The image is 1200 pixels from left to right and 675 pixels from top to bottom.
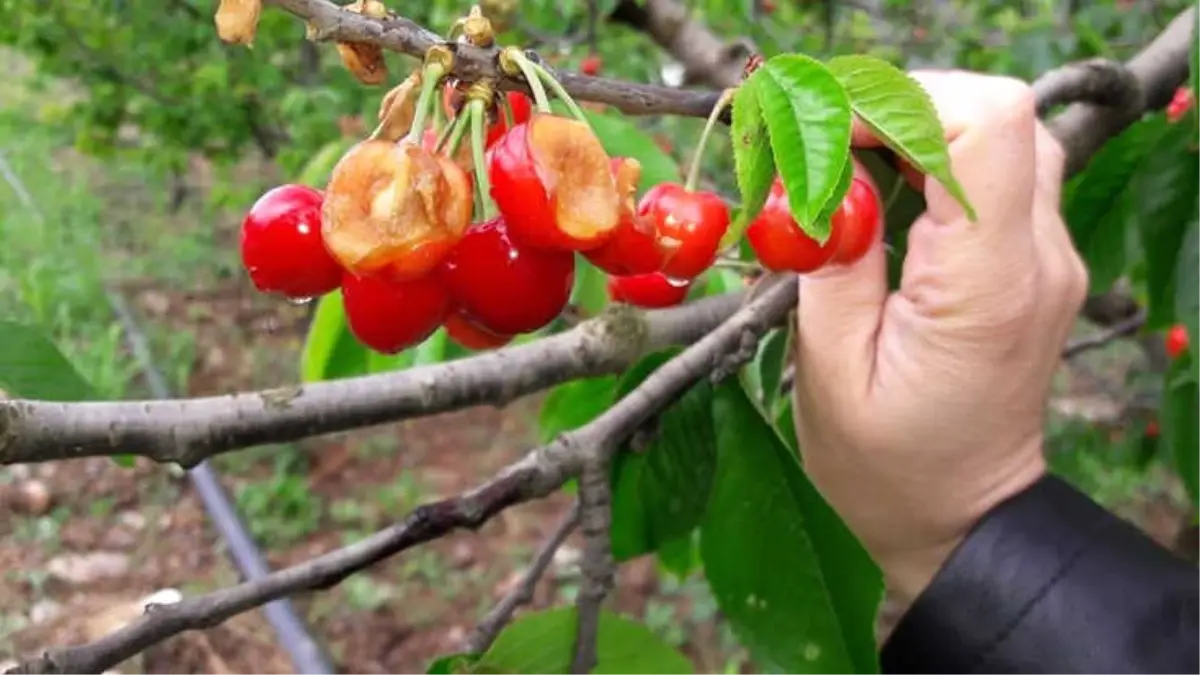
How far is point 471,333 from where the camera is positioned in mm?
958

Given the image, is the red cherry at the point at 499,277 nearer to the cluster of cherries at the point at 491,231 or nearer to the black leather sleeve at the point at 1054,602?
the cluster of cherries at the point at 491,231

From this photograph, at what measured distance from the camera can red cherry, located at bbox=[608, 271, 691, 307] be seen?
127cm

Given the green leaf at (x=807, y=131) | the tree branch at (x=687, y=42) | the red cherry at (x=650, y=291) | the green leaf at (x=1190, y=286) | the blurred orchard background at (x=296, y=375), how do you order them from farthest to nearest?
the blurred orchard background at (x=296, y=375) < the tree branch at (x=687, y=42) < the green leaf at (x=1190, y=286) < the red cherry at (x=650, y=291) < the green leaf at (x=807, y=131)

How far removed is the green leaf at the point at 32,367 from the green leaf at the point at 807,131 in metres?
0.61

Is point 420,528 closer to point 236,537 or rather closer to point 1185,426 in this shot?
point 1185,426

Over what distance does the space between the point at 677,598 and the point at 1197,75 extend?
2.93 meters

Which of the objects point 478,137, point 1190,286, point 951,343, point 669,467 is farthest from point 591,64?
point 478,137

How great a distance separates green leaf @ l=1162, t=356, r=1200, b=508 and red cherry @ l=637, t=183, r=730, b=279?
114 cm

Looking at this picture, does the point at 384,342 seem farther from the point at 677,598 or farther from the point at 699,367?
the point at 677,598

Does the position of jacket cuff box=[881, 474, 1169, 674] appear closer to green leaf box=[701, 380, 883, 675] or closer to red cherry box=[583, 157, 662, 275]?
green leaf box=[701, 380, 883, 675]

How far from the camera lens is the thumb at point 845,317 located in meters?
1.10

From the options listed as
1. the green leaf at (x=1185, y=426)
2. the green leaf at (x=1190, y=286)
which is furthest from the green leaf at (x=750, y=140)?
the green leaf at (x=1185, y=426)

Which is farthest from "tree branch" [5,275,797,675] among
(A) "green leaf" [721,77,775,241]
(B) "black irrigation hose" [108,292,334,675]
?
(B) "black irrigation hose" [108,292,334,675]

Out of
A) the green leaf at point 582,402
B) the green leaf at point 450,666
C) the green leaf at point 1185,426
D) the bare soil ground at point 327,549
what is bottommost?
the bare soil ground at point 327,549
